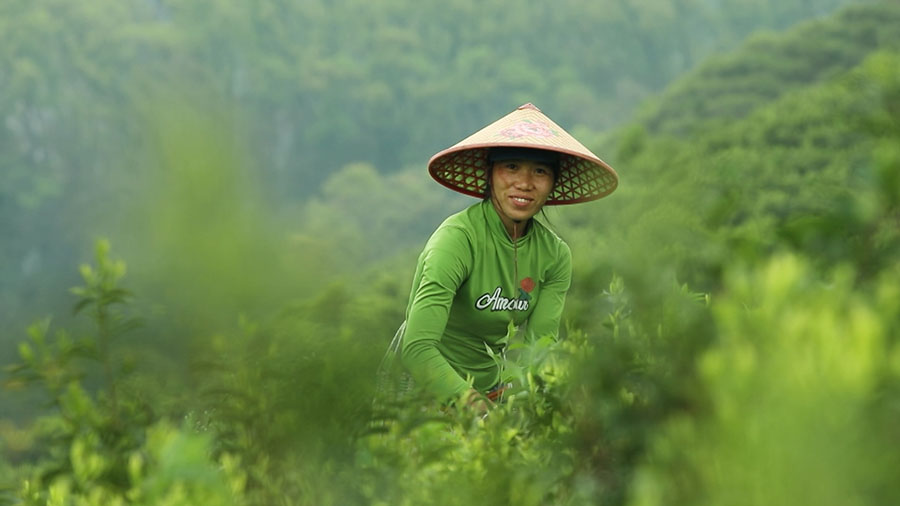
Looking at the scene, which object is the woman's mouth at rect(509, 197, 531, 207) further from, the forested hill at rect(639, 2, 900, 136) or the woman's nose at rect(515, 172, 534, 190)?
the forested hill at rect(639, 2, 900, 136)

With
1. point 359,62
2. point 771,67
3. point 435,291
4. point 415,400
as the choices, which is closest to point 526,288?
point 435,291

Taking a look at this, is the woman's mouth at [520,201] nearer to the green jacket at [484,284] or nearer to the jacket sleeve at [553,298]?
the green jacket at [484,284]

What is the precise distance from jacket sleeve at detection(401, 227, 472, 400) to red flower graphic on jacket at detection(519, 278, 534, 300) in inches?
6.8

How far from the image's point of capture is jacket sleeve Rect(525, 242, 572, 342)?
8.37 ft

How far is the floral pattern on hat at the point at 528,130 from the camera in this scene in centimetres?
243

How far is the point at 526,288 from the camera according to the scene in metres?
2.58

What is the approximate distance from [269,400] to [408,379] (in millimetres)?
514

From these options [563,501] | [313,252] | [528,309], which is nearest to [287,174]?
[313,252]

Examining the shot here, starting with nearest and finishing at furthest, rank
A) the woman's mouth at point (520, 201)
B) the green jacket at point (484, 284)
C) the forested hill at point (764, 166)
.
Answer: the forested hill at point (764, 166) → the green jacket at point (484, 284) → the woman's mouth at point (520, 201)

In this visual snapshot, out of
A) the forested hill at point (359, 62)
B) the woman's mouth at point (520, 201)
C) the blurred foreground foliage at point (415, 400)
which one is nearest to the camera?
the blurred foreground foliage at point (415, 400)

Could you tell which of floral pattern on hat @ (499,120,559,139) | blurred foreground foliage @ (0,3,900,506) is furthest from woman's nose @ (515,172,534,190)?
blurred foreground foliage @ (0,3,900,506)

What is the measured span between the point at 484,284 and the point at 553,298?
22 centimetres

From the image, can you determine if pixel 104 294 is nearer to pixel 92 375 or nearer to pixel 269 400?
pixel 92 375

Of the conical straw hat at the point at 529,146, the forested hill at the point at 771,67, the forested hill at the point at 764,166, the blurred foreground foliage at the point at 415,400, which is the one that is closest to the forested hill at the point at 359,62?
the forested hill at the point at 771,67
